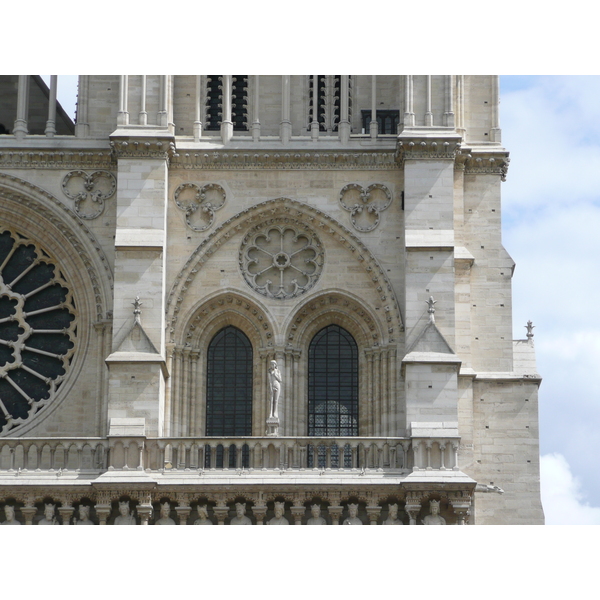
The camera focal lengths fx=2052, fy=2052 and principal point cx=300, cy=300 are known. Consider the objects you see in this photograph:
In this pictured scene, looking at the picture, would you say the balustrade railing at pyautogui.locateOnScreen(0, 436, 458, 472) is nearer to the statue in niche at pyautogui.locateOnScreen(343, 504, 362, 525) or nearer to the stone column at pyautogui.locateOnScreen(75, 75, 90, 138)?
the statue in niche at pyautogui.locateOnScreen(343, 504, 362, 525)

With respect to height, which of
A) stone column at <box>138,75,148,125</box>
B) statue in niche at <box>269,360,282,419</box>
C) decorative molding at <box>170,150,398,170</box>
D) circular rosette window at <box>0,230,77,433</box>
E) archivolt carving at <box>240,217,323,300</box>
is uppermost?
stone column at <box>138,75,148,125</box>

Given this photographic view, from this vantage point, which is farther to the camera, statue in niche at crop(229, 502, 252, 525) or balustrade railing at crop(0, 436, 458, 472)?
balustrade railing at crop(0, 436, 458, 472)

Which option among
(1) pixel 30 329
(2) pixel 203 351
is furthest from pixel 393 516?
(1) pixel 30 329

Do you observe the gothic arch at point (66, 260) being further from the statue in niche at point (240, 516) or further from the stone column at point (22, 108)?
the statue in niche at point (240, 516)

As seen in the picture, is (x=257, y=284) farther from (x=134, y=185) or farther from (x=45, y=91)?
(x=45, y=91)

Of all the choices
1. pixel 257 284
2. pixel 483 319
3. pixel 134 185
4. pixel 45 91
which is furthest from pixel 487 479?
pixel 45 91

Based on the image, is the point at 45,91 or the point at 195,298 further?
the point at 45,91

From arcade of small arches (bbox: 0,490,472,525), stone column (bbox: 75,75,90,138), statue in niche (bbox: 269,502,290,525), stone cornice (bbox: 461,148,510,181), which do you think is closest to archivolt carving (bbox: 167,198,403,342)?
stone cornice (bbox: 461,148,510,181)

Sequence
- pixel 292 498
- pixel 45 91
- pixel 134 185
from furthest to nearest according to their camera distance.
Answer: pixel 45 91
pixel 134 185
pixel 292 498

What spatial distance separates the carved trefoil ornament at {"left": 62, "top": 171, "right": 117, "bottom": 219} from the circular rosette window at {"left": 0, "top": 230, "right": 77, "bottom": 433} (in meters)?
1.06

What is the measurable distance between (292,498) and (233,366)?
3270 millimetres

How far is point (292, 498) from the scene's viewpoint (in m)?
31.7

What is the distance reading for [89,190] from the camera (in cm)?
3453

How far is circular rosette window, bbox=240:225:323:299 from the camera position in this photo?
34.1 metres
